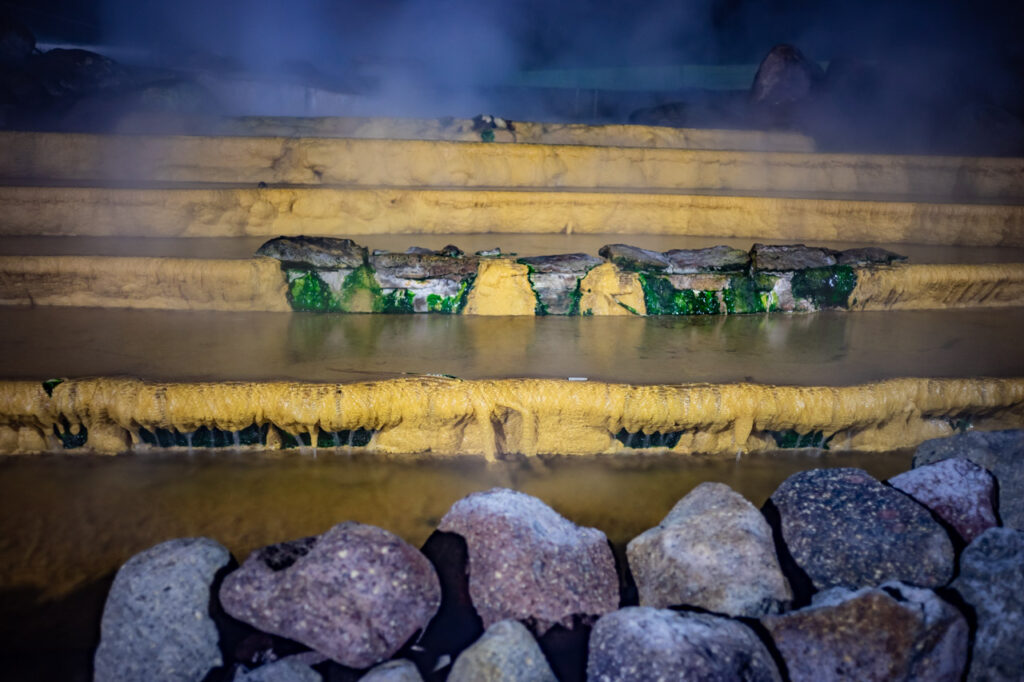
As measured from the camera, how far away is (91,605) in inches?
93.7

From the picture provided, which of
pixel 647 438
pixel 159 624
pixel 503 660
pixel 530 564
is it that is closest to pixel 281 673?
pixel 159 624

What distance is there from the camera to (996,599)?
216 centimetres

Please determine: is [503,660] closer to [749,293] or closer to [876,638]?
[876,638]

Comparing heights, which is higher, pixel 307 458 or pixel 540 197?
pixel 540 197

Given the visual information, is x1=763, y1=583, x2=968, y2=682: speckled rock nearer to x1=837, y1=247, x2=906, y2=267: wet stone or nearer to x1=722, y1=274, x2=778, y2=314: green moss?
x1=722, y1=274, x2=778, y2=314: green moss

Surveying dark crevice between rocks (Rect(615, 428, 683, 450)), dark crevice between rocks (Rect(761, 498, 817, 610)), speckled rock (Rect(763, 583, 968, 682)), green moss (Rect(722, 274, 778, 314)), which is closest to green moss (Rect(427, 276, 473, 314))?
dark crevice between rocks (Rect(615, 428, 683, 450))

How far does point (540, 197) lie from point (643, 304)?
2.03 m

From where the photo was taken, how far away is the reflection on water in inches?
104

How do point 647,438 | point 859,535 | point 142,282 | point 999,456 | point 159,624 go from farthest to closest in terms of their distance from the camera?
point 142,282 < point 647,438 < point 999,456 < point 859,535 < point 159,624

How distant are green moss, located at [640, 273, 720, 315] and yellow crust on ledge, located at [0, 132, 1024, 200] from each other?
2735 millimetres

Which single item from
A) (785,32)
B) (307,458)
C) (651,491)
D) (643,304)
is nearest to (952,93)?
(785,32)

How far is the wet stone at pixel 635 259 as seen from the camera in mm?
4848

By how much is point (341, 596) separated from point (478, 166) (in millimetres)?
5573

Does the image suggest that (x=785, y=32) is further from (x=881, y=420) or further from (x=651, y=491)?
(x=651, y=491)
